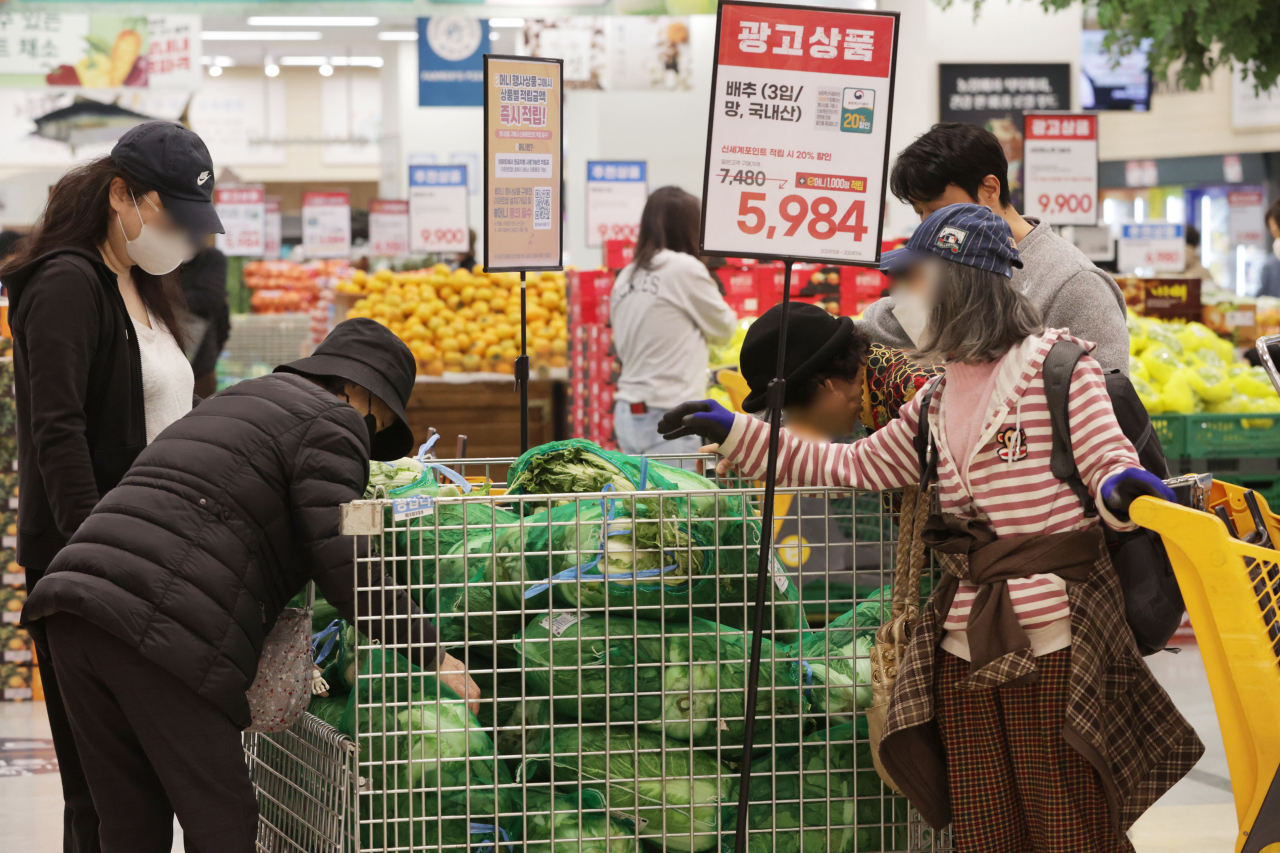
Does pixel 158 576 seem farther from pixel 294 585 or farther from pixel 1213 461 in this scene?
pixel 1213 461

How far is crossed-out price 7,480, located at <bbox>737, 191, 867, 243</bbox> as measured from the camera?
2211 mm

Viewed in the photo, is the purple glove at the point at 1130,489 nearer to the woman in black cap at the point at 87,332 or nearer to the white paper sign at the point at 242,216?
the woman in black cap at the point at 87,332

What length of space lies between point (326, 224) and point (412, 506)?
31.0ft

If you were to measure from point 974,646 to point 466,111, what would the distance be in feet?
50.8

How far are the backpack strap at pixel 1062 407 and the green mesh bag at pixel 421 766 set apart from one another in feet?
3.50

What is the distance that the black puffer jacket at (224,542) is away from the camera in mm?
1981

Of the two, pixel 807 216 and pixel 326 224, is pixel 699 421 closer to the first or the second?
pixel 807 216

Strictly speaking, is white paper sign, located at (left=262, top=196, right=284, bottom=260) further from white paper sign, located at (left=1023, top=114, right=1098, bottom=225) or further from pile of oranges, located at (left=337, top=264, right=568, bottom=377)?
white paper sign, located at (left=1023, top=114, right=1098, bottom=225)

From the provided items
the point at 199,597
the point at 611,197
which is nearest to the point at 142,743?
the point at 199,597

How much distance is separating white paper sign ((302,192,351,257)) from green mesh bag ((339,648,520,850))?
30.4ft

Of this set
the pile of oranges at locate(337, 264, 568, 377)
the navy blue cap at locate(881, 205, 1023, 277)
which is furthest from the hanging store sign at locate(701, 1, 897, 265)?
the pile of oranges at locate(337, 264, 568, 377)

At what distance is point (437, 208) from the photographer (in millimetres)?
8961

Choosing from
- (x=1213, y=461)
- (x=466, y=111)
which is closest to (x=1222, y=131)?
(x=466, y=111)

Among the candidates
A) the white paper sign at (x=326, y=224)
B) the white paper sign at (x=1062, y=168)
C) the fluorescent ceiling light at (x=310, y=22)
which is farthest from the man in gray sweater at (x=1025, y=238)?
the fluorescent ceiling light at (x=310, y=22)
